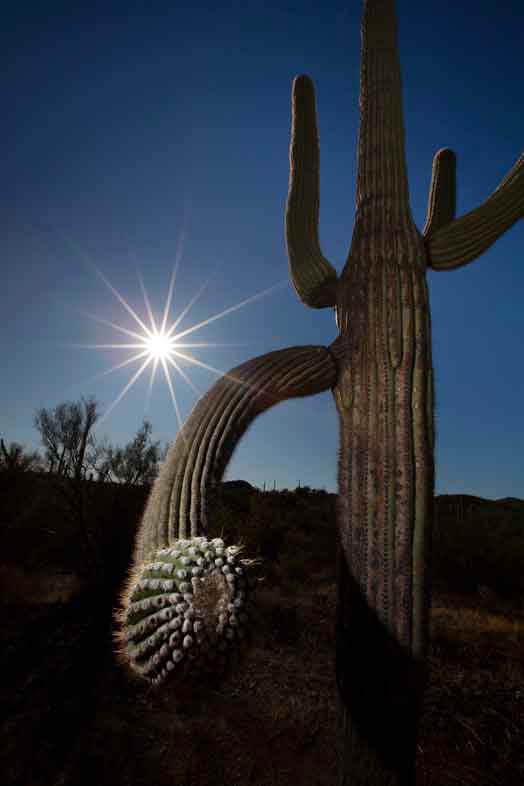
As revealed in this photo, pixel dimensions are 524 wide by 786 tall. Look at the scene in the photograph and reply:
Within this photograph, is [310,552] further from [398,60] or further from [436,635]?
[398,60]

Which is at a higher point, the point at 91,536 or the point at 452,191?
the point at 452,191

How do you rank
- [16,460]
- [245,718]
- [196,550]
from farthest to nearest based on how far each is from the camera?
[16,460] < [245,718] < [196,550]

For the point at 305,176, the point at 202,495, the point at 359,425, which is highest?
the point at 305,176

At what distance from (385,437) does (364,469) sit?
20 cm

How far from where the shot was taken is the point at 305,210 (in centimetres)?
294

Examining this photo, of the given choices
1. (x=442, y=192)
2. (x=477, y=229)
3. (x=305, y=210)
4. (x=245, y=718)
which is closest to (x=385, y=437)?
(x=477, y=229)

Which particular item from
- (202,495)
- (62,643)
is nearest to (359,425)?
(202,495)

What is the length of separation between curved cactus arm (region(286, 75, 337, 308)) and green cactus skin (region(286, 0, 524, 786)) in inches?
0.8

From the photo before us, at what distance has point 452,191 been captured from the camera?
11.4ft

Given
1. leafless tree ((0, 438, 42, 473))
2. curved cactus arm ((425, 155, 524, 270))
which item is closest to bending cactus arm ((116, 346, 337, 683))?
curved cactus arm ((425, 155, 524, 270))

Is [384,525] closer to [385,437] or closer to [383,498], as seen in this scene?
[383,498]

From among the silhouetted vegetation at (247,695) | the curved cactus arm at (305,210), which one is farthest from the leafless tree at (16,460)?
the curved cactus arm at (305,210)

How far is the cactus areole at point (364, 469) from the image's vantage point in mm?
1052

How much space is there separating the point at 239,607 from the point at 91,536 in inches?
488
